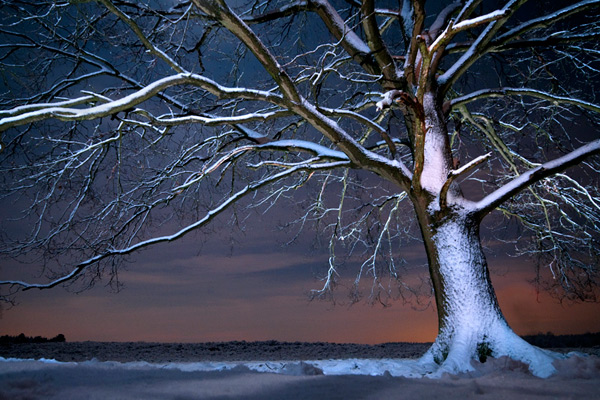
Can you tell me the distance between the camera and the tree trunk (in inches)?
218

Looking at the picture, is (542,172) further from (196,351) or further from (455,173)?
(196,351)

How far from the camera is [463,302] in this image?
19.5 ft

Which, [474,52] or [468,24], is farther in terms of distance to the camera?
[474,52]

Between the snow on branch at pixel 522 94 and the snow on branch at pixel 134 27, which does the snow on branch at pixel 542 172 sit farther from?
the snow on branch at pixel 134 27

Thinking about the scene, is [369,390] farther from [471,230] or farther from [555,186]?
[555,186]

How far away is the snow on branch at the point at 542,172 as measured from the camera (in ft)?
19.8

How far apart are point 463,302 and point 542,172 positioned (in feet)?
6.53

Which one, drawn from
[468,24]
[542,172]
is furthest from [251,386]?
[542,172]

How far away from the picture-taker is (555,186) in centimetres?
812

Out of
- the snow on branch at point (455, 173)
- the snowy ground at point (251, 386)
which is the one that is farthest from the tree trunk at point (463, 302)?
the snowy ground at point (251, 386)

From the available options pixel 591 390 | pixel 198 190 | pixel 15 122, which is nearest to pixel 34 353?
pixel 198 190

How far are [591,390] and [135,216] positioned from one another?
6158 millimetres

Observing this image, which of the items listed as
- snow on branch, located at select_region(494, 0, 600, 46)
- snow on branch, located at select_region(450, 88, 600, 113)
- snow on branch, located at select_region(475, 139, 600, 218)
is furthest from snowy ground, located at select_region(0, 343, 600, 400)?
snow on branch, located at select_region(494, 0, 600, 46)

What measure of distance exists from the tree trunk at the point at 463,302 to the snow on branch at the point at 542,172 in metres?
0.37
